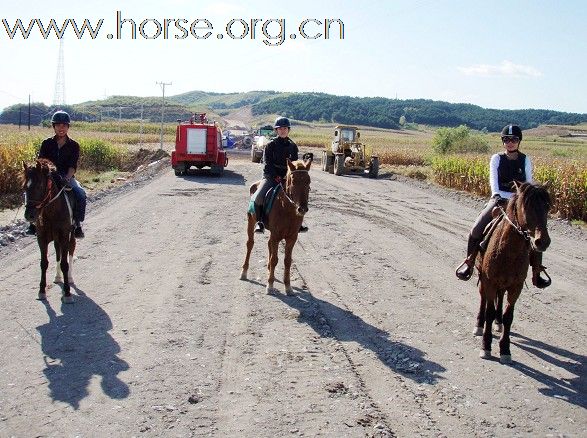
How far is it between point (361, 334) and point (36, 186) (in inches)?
184

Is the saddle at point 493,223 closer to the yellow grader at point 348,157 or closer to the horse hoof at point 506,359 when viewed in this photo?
the horse hoof at point 506,359

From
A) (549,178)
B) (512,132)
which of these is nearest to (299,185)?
(512,132)

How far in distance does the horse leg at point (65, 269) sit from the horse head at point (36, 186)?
2.27 ft

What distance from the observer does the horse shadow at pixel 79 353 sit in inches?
235

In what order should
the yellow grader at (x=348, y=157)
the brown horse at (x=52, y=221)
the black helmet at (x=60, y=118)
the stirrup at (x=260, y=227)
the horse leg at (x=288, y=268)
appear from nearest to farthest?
the brown horse at (x=52, y=221), the black helmet at (x=60, y=118), the horse leg at (x=288, y=268), the stirrup at (x=260, y=227), the yellow grader at (x=348, y=157)

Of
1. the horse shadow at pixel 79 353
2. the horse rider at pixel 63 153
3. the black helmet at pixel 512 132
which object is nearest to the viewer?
the horse shadow at pixel 79 353

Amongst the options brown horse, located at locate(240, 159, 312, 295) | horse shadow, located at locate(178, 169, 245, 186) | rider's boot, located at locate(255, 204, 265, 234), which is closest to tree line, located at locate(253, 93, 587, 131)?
horse shadow, located at locate(178, 169, 245, 186)

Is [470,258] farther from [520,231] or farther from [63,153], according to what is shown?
[63,153]

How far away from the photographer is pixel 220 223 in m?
16.1

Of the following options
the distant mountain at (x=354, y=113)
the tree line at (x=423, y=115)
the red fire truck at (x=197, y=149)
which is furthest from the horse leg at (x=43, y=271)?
the tree line at (x=423, y=115)

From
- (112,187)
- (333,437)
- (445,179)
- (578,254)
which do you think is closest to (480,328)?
(333,437)

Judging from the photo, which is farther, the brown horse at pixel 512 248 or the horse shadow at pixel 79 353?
the brown horse at pixel 512 248

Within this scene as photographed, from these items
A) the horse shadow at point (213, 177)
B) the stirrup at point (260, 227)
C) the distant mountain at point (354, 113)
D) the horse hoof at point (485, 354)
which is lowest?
the horse hoof at point (485, 354)

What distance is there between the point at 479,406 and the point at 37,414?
3.97 metres
